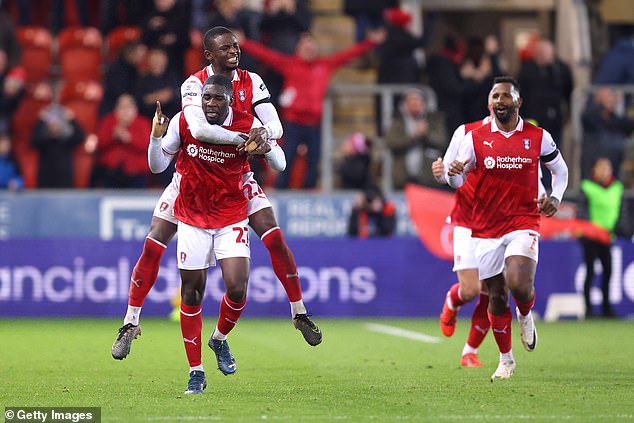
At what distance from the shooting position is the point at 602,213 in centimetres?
1931

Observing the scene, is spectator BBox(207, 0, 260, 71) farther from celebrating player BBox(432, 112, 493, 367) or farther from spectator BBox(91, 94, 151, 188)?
celebrating player BBox(432, 112, 493, 367)

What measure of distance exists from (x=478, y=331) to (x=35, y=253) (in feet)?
29.1

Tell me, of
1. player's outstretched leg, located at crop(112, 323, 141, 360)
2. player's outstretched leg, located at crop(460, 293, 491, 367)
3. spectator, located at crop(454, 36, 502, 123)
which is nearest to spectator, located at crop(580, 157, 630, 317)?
spectator, located at crop(454, 36, 502, 123)

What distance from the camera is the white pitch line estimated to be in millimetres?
15445

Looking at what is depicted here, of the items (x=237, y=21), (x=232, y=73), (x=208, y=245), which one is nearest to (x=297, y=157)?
(x=237, y=21)

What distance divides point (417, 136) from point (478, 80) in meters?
1.61

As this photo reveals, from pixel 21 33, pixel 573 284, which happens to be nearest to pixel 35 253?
pixel 21 33

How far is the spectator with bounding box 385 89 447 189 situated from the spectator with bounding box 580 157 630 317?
7.31 ft

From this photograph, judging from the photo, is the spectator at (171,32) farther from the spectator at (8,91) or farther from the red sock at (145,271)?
the red sock at (145,271)

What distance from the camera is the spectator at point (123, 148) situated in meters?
19.1

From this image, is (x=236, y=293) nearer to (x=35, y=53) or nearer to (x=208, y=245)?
(x=208, y=245)

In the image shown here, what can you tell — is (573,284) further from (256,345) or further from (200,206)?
(200,206)

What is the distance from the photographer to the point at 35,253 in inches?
744

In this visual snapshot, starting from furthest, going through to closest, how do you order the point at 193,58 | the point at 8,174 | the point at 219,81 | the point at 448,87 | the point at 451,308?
the point at 448,87 < the point at 193,58 < the point at 8,174 < the point at 451,308 < the point at 219,81
